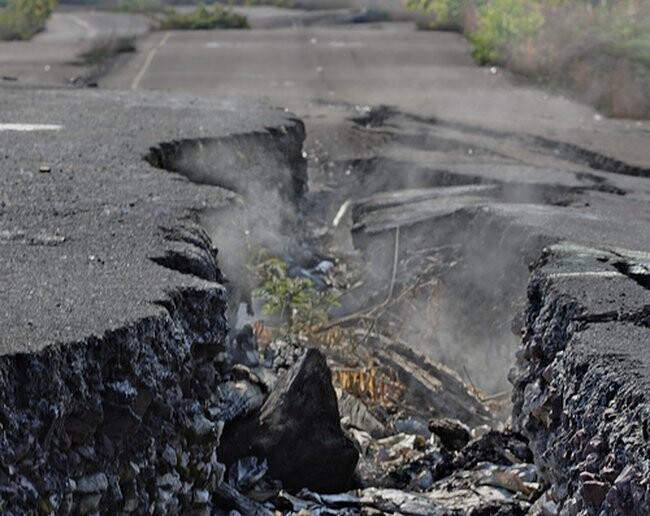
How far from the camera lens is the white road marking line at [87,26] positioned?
27.5 meters

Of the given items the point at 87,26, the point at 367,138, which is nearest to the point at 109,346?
the point at 367,138

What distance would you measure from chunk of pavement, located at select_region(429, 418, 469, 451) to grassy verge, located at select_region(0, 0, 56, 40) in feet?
68.9

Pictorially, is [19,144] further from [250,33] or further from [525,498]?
[250,33]

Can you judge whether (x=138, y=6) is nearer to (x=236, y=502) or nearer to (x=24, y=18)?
(x=24, y=18)

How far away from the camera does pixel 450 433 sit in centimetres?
654

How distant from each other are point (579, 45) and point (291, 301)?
12.3 m

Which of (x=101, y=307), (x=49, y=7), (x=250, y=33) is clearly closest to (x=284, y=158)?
(x=101, y=307)

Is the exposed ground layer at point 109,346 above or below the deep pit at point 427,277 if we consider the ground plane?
above

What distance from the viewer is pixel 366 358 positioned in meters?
7.65

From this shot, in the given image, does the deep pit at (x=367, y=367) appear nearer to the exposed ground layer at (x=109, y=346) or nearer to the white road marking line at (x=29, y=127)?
the exposed ground layer at (x=109, y=346)

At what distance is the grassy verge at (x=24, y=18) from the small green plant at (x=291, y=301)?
19.0 m

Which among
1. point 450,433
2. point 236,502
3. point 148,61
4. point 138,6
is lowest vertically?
point 138,6

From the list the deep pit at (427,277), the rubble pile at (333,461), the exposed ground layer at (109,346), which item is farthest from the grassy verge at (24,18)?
the rubble pile at (333,461)

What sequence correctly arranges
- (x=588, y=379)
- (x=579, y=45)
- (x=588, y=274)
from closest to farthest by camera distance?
(x=588, y=379) → (x=588, y=274) → (x=579, y=45)
